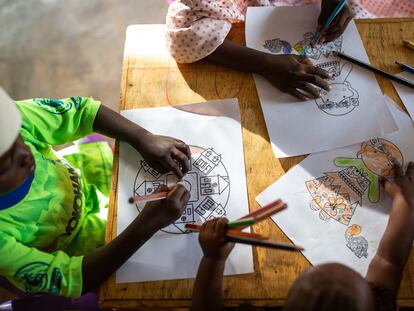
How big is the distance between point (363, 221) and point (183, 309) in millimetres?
327

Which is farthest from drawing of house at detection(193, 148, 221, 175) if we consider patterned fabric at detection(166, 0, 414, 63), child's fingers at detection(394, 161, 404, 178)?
child's fingers at detection(394, 161, 404, 178)

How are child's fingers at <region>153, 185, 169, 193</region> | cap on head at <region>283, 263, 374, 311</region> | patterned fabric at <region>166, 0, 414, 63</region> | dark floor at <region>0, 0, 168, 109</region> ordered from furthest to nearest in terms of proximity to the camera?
1. dark floor at <region>0, 0, 168, 109</region>
2. patterned fabric at <region>166, 0, 414, 63</region>
3. child's fingers at <region>153, 185, 169, 193</region>
4. cap on head at <region>283, 263, 374, 311</region>

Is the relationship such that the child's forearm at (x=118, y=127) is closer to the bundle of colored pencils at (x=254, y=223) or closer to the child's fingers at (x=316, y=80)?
the bundle of colored pencils at (x=254, y=223)

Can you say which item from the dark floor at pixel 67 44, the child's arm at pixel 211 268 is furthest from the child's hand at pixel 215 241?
the dark floor at pixel 67 44

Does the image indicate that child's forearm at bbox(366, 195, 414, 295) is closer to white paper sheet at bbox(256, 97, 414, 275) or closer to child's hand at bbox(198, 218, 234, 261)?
white paper sheet at bbox(256, 97, 414, 275)

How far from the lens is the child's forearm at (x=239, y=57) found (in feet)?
2.60

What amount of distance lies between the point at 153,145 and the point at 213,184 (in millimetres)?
129

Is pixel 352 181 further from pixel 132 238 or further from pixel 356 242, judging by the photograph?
pixel 132 238

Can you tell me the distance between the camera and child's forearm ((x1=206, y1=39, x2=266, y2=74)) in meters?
0.79

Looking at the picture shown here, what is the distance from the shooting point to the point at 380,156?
0.71m


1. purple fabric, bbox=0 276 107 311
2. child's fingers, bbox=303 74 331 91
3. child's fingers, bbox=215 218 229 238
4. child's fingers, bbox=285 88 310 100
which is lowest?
purple fabric, bbox=0 276 107 311

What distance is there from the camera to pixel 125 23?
1692mm

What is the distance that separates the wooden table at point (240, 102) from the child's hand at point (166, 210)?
71 mm

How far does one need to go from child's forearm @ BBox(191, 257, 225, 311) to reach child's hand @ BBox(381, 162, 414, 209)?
312mm
